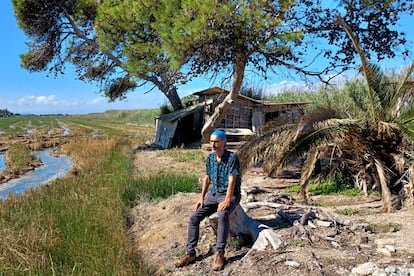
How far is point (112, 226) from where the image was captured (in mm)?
6598

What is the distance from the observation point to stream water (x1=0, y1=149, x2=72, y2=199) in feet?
43.9

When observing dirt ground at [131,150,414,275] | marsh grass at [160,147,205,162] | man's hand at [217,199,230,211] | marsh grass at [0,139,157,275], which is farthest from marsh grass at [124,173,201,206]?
marsh grass at [160,147,205,162]

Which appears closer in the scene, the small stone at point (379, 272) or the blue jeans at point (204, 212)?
the small stone at point (379, 272)

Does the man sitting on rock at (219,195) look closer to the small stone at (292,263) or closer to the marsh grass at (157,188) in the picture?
the small stone at (292,263)

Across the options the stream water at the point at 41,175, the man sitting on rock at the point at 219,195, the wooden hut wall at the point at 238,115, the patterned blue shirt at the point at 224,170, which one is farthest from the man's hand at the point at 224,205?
the wooden hut wall at the point at 238,115

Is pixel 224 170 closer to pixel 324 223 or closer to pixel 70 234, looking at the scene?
pixel 324 223

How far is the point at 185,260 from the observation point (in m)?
5.06

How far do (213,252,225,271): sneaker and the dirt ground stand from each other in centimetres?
6

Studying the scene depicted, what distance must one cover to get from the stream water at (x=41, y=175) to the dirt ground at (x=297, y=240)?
7.28 meters

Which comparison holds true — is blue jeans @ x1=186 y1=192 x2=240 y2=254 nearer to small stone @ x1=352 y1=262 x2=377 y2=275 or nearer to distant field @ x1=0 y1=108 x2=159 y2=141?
small stone @ x1=352 y1=262 x2=377 y2=275

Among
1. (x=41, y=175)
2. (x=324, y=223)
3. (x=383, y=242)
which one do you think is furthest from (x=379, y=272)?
(x=41, y=175)

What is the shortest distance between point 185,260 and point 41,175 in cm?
1272

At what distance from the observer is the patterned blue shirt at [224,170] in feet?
16.2

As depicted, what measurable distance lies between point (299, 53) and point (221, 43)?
2776 mm
